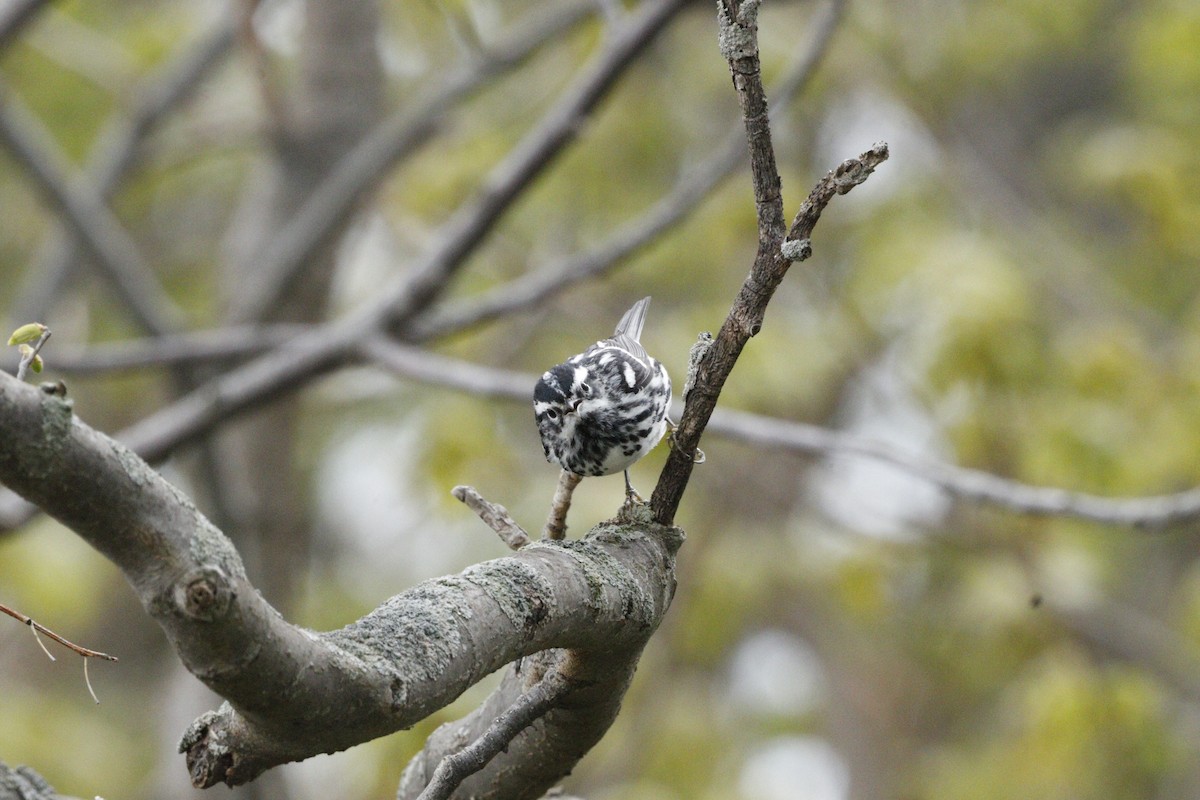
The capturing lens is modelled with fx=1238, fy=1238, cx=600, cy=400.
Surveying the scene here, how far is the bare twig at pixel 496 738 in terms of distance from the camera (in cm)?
162

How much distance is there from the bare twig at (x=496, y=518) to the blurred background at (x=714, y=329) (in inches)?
98.1

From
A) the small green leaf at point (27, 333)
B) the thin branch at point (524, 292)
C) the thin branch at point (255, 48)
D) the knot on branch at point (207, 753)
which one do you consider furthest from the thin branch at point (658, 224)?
the knot on branch at point (207, 753)

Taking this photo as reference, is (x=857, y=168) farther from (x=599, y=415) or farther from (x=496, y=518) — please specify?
(x=599, y=415)

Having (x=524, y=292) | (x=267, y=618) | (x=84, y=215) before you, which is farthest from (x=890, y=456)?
(x=84, y=215)

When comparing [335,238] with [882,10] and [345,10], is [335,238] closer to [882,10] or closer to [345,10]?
[345,10]

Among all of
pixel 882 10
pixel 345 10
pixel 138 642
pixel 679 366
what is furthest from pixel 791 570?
pixel 138 642

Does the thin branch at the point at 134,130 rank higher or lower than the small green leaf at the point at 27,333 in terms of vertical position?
higher

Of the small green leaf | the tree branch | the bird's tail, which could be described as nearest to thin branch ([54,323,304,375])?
the bird's tail

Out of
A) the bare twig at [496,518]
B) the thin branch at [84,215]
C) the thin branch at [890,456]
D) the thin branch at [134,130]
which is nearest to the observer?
the bare twig at [496,518]

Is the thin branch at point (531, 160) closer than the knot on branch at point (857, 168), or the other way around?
the knot on branch at point (857, 168)

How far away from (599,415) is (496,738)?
60.2 inches

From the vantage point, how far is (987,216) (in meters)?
7.05

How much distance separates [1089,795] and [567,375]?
18.3 ft

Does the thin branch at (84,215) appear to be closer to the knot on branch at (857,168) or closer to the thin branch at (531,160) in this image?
the thin branch at (531,160)
